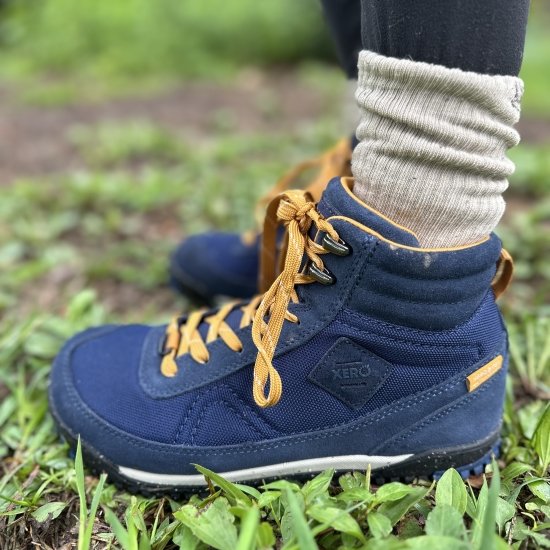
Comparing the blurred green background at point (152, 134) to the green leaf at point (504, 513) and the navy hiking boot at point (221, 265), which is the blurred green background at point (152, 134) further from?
the green leaf at point (504, 513)

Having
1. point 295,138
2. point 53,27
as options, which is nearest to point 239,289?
point 295,138

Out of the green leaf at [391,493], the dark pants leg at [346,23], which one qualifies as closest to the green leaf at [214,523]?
the green leaf at [391,493]

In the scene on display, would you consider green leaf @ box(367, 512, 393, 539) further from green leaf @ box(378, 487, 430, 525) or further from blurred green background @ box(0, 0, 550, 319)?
blurred green background @ box(0, 0, 550, 319)

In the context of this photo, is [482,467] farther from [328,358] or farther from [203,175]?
[203,175]

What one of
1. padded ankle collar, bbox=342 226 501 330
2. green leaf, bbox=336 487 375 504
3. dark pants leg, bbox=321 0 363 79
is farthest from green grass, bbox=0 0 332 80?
green leaf, bbox=336 487 375 504

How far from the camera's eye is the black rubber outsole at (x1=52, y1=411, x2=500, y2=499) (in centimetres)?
90

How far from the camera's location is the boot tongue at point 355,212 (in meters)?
0.79

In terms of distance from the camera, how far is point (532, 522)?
0.81 meters

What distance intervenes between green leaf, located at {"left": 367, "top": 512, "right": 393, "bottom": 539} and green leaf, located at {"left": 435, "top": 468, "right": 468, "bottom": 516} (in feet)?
0.27

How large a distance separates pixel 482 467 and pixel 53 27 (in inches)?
242

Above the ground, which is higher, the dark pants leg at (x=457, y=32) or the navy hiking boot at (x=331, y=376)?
the dark pants leg at (x=457, y=32)

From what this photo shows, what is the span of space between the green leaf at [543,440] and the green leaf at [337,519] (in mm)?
356

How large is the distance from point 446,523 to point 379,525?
0.09 m

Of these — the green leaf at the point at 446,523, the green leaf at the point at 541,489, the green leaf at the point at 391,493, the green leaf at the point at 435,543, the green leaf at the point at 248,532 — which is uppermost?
the green leaf at the point at 248,532
